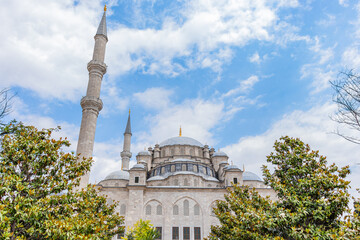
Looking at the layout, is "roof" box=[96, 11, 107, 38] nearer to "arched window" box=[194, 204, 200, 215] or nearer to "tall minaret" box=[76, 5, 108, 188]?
"tall minaret" box=[76, 5, 108, 188]

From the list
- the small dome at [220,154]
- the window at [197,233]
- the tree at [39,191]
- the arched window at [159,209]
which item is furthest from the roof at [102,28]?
the window at [197,233]

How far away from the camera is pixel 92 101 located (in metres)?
24.8

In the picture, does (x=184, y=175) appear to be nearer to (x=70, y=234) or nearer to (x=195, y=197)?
(x=195, y=197)

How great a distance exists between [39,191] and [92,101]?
1754 centimetres

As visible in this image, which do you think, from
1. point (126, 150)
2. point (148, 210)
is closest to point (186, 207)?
point (148, 210)

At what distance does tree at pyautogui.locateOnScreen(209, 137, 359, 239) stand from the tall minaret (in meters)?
16.6

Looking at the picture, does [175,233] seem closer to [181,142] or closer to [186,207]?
[186,207]

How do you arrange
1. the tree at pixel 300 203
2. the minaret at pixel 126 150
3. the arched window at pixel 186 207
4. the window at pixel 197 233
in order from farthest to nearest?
the minaret at pixel 126 150
the arched window at pixel 186 207
the window at pixel 197 233
the tree at pixel 300 203

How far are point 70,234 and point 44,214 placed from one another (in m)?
1.04

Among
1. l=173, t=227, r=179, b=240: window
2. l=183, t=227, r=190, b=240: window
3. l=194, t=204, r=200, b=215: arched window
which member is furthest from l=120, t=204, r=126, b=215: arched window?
l=194, t=204, r=200, b=215: arched window

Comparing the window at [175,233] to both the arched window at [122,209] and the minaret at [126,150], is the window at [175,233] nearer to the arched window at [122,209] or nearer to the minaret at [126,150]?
the arched window at [122,209]

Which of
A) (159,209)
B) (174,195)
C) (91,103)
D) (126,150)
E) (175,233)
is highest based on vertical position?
(126,150)

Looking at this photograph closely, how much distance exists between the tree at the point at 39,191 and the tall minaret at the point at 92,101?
45.8ft

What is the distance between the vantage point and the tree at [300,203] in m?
8.08
